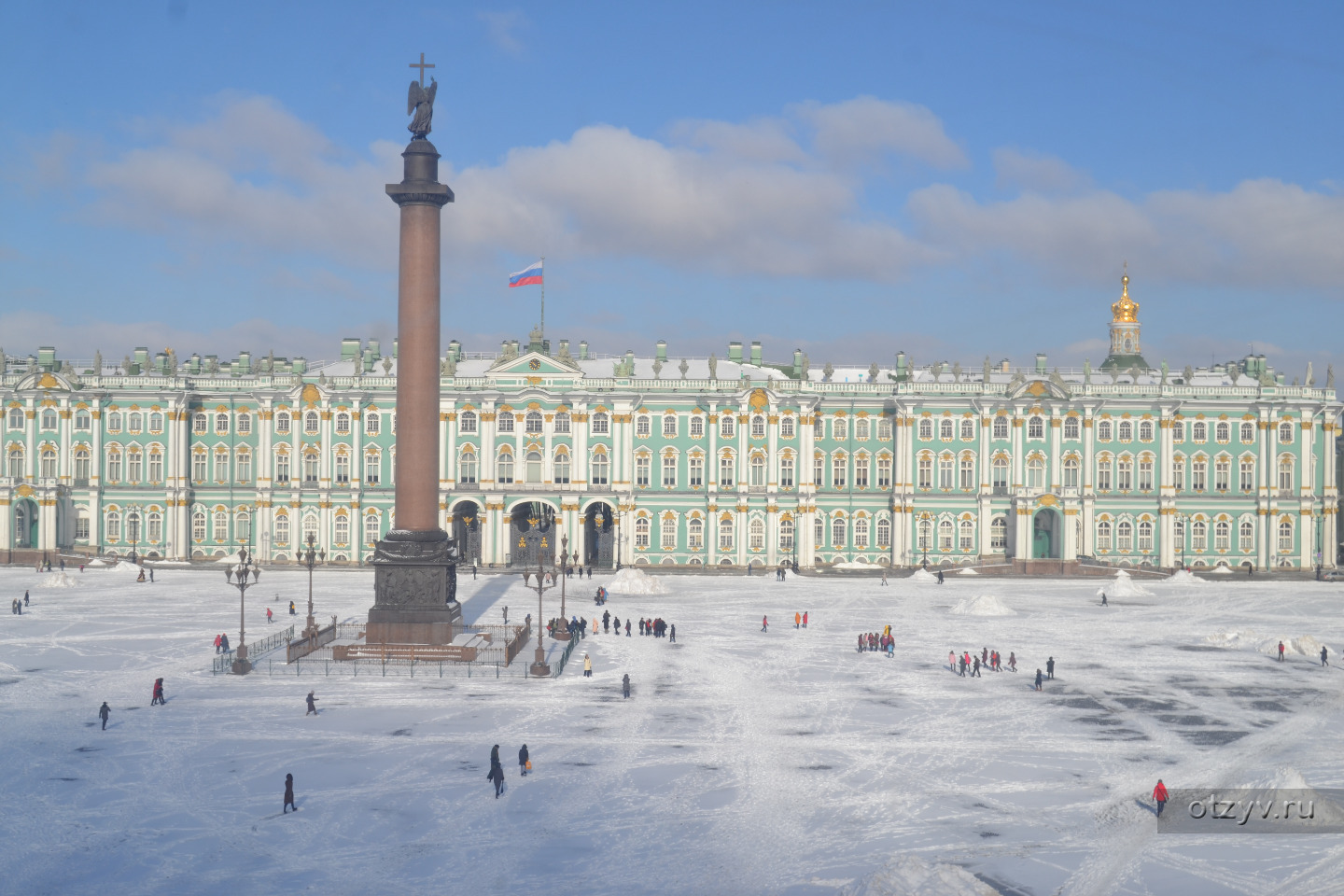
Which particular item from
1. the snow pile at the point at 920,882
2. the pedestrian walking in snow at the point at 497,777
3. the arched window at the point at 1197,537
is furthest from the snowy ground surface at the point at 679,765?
the arched window at the point at 1197,537

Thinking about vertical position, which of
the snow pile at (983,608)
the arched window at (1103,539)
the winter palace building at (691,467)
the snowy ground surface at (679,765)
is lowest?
the snowy ground surface at (679,765)

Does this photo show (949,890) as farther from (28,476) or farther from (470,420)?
(28,476)

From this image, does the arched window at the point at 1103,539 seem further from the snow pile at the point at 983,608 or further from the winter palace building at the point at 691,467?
the snow pile at the point at 983,608

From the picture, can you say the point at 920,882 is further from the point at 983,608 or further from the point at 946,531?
the point at 946,531

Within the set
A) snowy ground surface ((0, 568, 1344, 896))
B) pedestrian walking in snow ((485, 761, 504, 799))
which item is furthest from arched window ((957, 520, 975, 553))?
pedestrian walking in snow ((485, 761, 504, 799))

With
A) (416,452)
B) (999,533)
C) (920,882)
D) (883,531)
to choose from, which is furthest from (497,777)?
(999,533)

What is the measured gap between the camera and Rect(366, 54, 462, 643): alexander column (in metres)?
47.3

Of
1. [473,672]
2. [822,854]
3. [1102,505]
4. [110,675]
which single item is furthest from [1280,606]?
[110,675]

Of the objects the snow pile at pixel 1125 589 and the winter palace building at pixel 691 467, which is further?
the winter palace building at pixel 691 467

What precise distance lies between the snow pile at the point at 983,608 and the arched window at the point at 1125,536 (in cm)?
2644

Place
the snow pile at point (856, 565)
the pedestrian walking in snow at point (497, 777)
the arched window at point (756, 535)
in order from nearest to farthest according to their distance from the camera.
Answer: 1. the pedestrian walking in snow at point (497, 777)
2. the snow pile at point (856, 565)
3. the arched window at point (756, 535)

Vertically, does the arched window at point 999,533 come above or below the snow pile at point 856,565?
above

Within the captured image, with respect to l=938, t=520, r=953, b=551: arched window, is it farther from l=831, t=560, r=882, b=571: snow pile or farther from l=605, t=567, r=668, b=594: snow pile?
l=605, t=567, r=668, b=594: snow pile

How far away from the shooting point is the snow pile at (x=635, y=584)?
2731 inches
